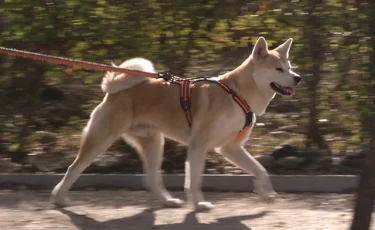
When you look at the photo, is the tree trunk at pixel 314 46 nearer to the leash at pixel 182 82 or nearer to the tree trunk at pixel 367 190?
the leash at pixel 182 82

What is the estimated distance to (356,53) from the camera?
8.07m

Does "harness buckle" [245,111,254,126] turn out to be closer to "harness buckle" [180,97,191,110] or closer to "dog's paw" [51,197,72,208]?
"harness buckle" [180,97,191,110]

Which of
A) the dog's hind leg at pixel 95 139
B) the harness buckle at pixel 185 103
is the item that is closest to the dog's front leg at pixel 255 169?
the harness buckle at pixel 185 103

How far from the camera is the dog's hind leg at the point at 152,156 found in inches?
283

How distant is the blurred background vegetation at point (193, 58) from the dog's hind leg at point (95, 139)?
4.76ft

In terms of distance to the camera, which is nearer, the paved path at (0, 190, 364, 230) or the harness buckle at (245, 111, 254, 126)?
the paved path at (0, 190, 364, 230)

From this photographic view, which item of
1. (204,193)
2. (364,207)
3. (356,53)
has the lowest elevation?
(204,193)

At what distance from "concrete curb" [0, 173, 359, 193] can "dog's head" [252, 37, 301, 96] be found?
1.15m

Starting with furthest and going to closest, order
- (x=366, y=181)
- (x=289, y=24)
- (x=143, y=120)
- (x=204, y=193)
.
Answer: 1. (x=289, y=24)
2. (x=204, y=193)
3. (x=143, y=120)
4. (x=366, y=181)

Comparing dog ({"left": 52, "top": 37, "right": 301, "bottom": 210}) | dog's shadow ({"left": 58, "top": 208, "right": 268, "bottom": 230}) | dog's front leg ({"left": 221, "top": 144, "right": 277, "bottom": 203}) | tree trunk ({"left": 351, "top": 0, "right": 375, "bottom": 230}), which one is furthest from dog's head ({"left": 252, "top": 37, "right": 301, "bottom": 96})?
tree trunk ({"left": 351, "top": 0, "right": 375, "bottom": 230})

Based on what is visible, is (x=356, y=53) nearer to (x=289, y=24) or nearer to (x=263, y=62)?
(x=289, y=24)

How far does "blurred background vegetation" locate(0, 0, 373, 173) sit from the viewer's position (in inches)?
321

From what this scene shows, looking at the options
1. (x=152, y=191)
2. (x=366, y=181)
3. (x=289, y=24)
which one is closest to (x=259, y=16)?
(x=289, y=24)

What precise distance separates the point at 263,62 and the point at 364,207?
2.47 metres
